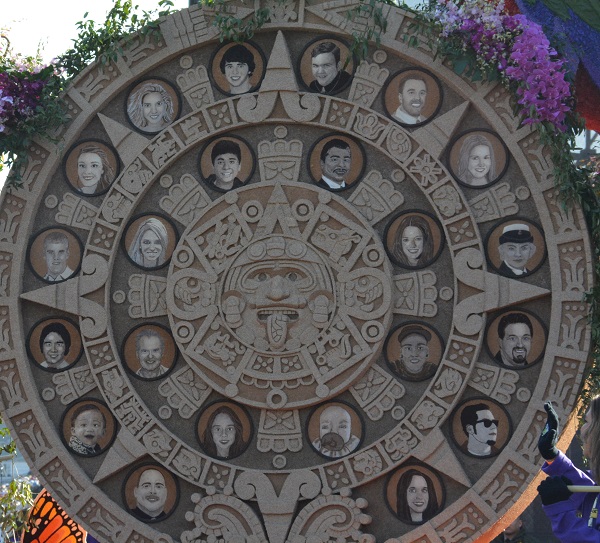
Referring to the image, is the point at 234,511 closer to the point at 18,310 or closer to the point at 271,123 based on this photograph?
the point at 18,310

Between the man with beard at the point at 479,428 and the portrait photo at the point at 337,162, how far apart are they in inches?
61.3

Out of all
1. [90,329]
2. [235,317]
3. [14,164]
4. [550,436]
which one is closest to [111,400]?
[90,329]

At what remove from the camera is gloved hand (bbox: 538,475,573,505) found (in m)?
4.63

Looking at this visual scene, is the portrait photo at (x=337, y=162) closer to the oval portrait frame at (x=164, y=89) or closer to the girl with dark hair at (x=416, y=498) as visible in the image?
the oval portrait frame at (x=164, y=89)

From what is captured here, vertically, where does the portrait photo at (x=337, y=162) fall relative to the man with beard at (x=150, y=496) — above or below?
above

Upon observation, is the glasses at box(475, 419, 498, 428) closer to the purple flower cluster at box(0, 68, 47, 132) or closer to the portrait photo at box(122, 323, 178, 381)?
the portrait photo at box(122, 323, 178, 381)

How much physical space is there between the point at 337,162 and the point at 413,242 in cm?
69

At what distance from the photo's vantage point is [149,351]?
22.1ft

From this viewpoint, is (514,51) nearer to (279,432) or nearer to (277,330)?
(277,330)

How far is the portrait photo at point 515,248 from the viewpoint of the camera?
6.26 meters

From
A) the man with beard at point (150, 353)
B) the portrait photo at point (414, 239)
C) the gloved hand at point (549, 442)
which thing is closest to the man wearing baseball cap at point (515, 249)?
the portrait photo at point (414, 239)

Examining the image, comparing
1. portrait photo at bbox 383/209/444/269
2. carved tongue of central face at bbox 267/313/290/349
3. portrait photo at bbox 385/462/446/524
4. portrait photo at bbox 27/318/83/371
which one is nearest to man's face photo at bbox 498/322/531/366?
portrait photo at bbox 383/209/444/269

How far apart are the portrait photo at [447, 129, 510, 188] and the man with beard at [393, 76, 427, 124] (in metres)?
0.29

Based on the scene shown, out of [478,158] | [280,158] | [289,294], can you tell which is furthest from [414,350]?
[280,158]
